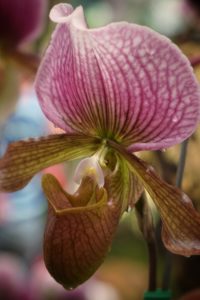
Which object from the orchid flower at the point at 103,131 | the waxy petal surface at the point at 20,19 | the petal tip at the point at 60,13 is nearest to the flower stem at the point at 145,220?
the orchid flower at the point at 103,131

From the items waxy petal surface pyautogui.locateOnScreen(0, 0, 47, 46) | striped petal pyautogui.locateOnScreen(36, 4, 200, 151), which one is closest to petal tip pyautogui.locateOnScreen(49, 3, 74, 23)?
striped petal pyautogui.locateOnScreen(36, 4, 200, 151)

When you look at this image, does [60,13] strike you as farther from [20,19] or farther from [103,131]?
[20,19]

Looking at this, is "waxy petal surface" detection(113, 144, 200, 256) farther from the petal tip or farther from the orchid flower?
the petal tip

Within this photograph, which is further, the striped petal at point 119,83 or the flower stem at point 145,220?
the flower stem at point 145,220

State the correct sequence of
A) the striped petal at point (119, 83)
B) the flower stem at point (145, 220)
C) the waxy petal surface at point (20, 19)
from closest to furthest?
the striped petal at point (119, 83) → the flower stem at point (145, 220) → the waxy petal surface at point (20, 19)

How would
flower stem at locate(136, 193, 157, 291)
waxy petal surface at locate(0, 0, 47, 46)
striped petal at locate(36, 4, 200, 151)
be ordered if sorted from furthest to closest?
waxy petal surface at locate(0, 0, 47, 46)
flower stem at locate(136, 193, 157, 291)
striped petal at locate(36, 4, 200, 151)

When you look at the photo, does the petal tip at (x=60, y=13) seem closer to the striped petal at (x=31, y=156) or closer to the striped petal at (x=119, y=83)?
the striped petal at (x=119, y=83)

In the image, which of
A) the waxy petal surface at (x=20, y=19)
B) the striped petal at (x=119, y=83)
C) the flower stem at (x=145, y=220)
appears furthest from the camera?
the waxy petal surface at (x=20, y=19)
